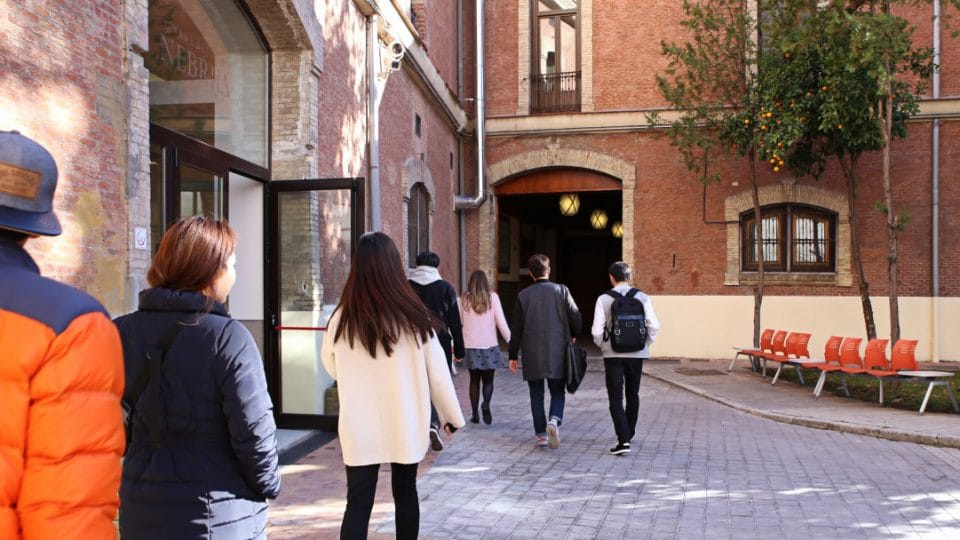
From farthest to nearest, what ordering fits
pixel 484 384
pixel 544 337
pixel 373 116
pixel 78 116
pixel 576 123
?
pixel 576 123, pixel 373 116, pixel 484 384, pixel 544 337, pixel 78 116

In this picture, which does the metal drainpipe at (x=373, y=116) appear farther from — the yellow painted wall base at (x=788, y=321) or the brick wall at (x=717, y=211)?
the yellow painted wall base at (x=788, y=321)

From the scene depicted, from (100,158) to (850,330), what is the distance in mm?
15997

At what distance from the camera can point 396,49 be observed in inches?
455

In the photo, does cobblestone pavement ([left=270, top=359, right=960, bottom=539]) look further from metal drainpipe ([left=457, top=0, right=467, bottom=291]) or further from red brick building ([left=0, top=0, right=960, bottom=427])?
metal drainpipe ([left=457, top=0, right=467, bottom=291])

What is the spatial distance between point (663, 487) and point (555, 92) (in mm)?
13923

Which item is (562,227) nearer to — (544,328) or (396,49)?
(396,49)

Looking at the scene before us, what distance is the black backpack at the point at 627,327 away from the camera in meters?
6.98

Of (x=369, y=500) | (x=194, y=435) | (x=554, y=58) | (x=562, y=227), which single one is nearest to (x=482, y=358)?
(x=369, y=500)

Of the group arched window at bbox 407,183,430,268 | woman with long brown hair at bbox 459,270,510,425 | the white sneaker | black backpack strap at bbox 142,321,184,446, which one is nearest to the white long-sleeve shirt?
the white sneaker

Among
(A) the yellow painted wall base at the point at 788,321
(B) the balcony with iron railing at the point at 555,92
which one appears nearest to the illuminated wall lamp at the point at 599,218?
(B) the balcony with iron railing at the point at 555,92

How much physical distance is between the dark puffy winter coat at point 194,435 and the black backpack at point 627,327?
197 inches

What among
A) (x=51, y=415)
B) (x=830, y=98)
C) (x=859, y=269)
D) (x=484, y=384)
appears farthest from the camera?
(x=859, y=269)

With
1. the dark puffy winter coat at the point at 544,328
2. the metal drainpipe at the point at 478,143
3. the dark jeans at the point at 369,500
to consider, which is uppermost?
the metal drainpipe at the point at 478,143

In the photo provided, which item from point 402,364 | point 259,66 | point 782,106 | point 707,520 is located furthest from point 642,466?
point 782,106
